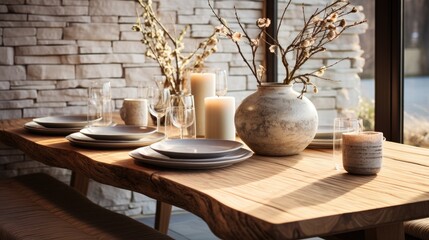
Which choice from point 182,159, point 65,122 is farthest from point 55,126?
point 182,159

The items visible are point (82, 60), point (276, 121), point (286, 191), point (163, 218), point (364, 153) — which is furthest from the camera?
point (82, 60)

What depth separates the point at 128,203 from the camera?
410 centimetres

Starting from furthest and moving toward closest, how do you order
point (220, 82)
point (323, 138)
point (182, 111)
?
1. point (220, 82)
2. point (323, 138)
3. point (182, 111)

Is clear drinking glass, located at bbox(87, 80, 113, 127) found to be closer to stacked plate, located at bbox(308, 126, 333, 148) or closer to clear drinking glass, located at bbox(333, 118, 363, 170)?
stacked plate, located at bbox(308, 126, 333, 148)

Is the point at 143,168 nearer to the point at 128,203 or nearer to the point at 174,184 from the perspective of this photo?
the point at 174,184

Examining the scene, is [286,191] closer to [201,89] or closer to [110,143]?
[110,143]

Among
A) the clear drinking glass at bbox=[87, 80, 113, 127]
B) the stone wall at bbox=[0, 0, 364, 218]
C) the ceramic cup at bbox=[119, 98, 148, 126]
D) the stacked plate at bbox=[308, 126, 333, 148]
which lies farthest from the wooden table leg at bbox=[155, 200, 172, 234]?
the stacked plate at bbox=[308, 126, 333, 148]

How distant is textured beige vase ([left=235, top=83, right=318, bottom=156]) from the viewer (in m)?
2.02

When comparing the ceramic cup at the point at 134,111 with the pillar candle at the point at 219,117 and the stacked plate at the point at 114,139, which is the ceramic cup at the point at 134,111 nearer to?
the stacked plate at the point at 114,139

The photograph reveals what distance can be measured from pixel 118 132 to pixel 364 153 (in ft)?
3.46

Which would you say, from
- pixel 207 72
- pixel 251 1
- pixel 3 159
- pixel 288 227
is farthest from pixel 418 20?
pixel 3 159

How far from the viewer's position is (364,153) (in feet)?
5.65

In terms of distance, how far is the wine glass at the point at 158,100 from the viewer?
2.61 meters

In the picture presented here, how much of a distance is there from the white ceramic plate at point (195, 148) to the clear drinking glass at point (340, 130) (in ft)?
0.97
